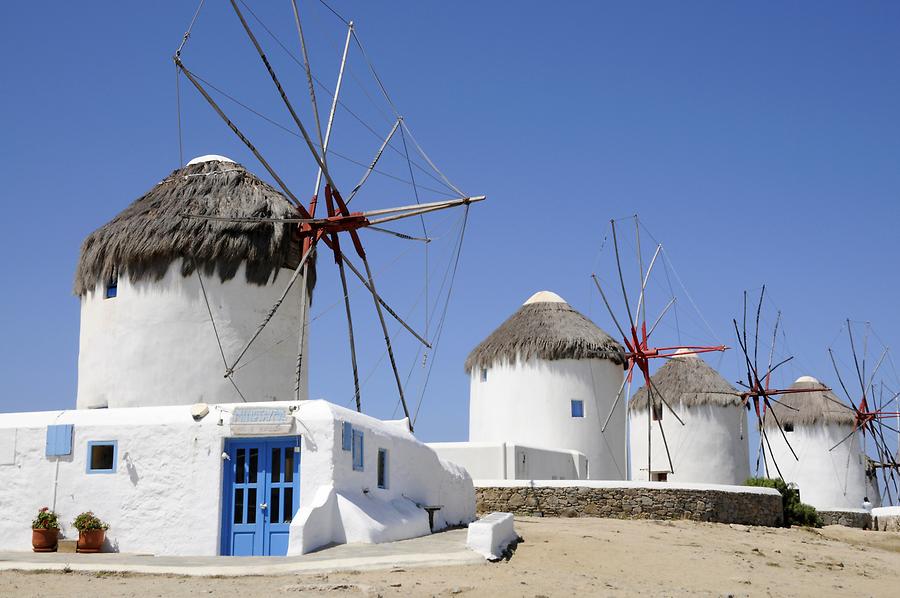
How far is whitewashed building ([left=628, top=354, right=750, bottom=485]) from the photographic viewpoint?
3700 centimetres

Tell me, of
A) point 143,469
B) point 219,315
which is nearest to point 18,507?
point 143,469

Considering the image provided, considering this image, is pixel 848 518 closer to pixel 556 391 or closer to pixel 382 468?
pixel 556 391

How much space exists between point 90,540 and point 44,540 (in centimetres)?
85

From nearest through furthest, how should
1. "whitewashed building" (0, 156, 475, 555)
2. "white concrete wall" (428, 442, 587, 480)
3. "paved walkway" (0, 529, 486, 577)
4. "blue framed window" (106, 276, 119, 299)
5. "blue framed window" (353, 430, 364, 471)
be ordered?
1. "paved walkway" (0, 529, 486, 577)
2. "whitewashed building" (0, 156, 475, 555)
3. "blue framed window" (353, 430, 364, 471)
4. "blue framed window" (106, 276, 119, 299)
5. "white concrete wall" (428, 442, 587, 480)

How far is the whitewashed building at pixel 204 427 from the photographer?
14.1 metres

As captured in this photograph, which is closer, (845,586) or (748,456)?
(845,586)

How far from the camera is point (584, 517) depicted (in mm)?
23359

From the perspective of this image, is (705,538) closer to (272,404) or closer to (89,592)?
(272,404)

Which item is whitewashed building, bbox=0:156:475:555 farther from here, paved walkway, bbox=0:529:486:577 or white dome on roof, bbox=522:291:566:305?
white dome on roof, bbox=522:291:566:305

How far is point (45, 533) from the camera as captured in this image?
14609mm

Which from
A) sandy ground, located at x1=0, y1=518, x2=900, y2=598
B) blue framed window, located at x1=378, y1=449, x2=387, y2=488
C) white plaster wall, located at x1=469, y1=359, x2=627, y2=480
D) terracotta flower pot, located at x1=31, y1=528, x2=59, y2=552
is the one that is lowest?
sandy ground, located at x1=0, y1=518, x2=900, y2=598

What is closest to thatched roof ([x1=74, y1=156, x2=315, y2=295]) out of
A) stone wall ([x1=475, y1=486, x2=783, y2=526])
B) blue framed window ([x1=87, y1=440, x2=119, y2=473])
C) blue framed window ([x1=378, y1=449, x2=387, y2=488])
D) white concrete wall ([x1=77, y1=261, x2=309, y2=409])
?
white concrete wall ([x1=77, y1=261, x2=309, y2=409])

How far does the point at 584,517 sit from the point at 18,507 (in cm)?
1283

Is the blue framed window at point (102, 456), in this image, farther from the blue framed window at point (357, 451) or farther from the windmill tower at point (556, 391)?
the windmill tower at point (556, 391)
